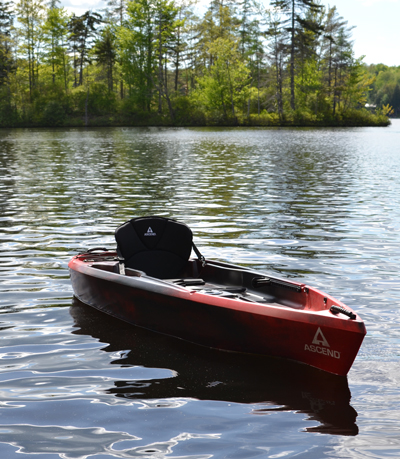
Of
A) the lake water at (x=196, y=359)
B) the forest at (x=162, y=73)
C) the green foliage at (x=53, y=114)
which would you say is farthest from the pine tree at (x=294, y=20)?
the lake water at (x=196, y=359)

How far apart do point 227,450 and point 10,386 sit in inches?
86.0

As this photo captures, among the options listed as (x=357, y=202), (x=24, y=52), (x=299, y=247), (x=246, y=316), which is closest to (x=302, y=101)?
(x=24, y=52)

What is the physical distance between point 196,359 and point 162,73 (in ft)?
268

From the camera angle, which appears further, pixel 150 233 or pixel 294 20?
pixel 294 20

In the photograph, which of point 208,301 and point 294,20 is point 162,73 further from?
point 208,301

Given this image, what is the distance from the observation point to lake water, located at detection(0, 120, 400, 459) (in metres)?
4.37

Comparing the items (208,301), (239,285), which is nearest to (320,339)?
(208,301)

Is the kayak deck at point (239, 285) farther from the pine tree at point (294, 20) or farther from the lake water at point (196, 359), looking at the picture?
the pine tree at point (294, 20)

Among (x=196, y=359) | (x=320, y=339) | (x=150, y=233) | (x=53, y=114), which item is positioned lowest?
(x=196, y=359)

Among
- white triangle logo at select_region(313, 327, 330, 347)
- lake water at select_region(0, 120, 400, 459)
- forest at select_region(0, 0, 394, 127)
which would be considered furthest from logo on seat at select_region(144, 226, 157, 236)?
forest at select_region(0, 0, 394, 127)

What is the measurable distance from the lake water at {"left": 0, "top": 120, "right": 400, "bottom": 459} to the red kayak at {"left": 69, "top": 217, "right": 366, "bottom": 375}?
196mm

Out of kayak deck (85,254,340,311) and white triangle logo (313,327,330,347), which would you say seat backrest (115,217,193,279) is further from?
white triangle logo (313,327,330,347)

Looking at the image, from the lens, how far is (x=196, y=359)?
5980 mm

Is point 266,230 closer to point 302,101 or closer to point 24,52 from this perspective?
point 302,101
